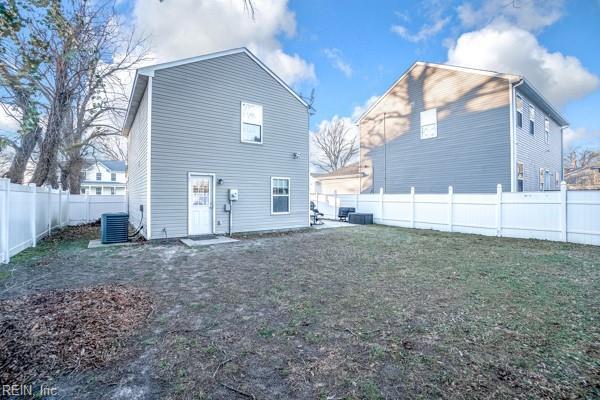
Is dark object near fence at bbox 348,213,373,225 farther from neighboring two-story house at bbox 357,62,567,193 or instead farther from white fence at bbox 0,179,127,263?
white fence at bbox 0,179,127,263

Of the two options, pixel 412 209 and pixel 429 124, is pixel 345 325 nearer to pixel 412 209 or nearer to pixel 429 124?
pixel 412 209

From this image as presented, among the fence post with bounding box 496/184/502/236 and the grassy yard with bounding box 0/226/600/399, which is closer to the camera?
the grassy yard with bounding box 0/226/600/399

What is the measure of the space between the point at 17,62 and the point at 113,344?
4.02 meters

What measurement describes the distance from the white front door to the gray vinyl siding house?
0.03 metres

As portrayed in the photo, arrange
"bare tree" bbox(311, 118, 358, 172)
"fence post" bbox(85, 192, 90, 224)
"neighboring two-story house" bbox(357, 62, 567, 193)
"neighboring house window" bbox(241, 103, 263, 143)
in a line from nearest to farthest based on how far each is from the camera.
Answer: "neighboring house window" bbox(241, 103, 263, 143)
"neighboring two-story house" bbox(357, 62, 567, 193)
"fence post" bbox(85, 192, 90, 224)
"bare tree" bbox(311, 118, 358, 172)

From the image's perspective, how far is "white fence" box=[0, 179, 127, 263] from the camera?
5961 millimetres

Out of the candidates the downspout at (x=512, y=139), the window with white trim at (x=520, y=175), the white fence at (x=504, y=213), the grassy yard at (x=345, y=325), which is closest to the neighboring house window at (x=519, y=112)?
the downspout at (x=512, y=139)

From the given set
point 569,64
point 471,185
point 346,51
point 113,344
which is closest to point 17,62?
point 113,344

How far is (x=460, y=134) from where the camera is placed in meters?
13.7

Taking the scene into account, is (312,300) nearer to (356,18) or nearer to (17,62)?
(17,62)

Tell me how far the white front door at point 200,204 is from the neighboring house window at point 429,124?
11.4 m

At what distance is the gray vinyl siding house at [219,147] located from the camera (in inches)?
353

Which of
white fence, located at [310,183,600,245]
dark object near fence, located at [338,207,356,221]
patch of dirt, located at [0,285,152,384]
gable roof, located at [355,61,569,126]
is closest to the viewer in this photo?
patch of dirt, located at [0,285,152,384]

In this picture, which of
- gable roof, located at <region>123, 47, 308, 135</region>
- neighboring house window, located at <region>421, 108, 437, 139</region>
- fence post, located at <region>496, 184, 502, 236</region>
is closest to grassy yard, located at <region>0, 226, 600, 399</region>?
fence post, located at <region>496, 184, 502, 236</region>
